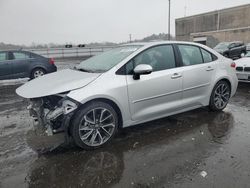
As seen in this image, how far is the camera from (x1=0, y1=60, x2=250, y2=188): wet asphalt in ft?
9.20

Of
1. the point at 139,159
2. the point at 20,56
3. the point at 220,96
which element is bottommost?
the point at 139,159

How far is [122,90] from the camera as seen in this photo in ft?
12.1

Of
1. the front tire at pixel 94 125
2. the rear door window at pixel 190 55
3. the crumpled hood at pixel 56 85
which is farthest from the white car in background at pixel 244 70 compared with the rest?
the crumpled hood at pixel 56 85

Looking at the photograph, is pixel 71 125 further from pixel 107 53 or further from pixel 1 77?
pixel 1 77

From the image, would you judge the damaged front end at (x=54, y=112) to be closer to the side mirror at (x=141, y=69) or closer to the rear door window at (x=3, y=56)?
the side mirror at (x=141, y=69)

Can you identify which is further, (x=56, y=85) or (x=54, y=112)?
(x=56, y=85)

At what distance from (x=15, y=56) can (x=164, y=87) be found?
25.7 ft

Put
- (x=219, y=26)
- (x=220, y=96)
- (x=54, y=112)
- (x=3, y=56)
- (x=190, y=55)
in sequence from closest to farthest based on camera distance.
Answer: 1. (x=54, y=112)
2. (x=190, y=55)
3. (x=220, y=96)
4. (x=3, y=56)
5. (x=219, y=26)

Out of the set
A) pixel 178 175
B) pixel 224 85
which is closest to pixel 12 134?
pixel 178 175

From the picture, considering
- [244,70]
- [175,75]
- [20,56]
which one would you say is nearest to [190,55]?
[175,75]

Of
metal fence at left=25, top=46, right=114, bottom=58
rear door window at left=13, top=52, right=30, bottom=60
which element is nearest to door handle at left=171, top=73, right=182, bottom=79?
rear door window at left=13, top=52, right=30, bottom=60

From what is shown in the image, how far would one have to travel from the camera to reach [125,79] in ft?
12.4

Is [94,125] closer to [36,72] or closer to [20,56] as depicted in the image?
[36,72]

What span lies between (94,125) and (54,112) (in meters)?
0.64
